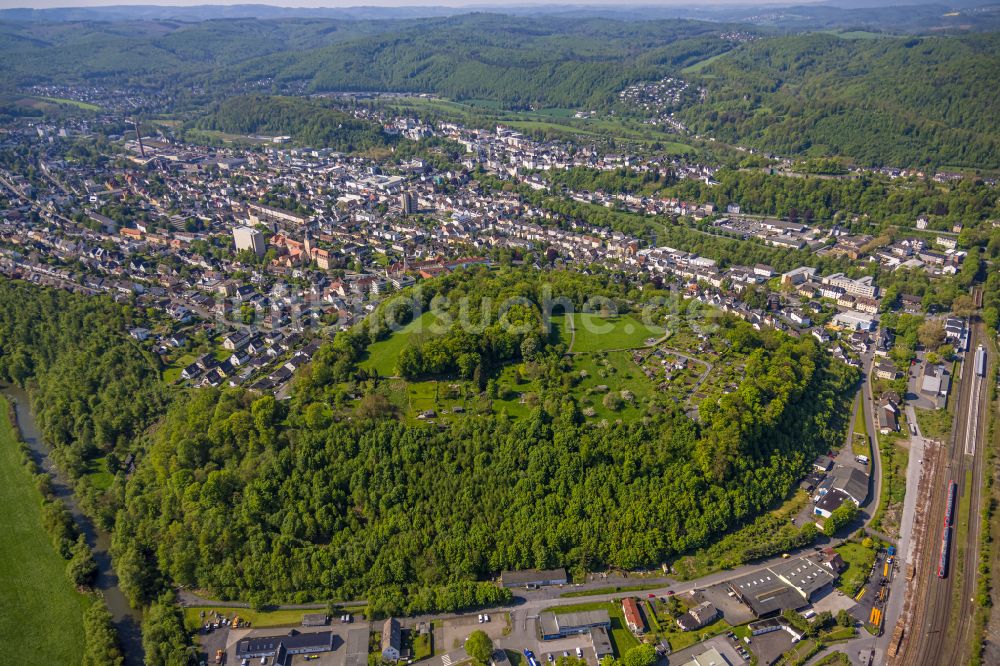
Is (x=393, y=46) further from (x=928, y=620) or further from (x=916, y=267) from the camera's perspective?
(x=928, y=620)

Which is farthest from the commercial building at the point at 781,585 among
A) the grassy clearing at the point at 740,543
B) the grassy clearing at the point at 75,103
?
the grassy clearing at the point at 75,103

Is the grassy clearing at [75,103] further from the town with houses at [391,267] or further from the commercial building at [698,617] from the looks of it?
the commercial building at [698,617]

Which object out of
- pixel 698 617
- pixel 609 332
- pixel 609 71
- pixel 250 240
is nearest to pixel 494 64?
pixel 609 71

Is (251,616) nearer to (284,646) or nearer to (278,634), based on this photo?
(278,634)

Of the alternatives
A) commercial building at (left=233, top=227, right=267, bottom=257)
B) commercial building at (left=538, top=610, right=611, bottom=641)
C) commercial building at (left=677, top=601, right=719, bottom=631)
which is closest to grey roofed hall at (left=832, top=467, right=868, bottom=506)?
commercial building at (left=677, top=601, right=719, bottom=631)

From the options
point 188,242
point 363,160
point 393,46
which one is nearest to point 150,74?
point 393,46

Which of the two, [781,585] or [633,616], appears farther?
[781,585]
